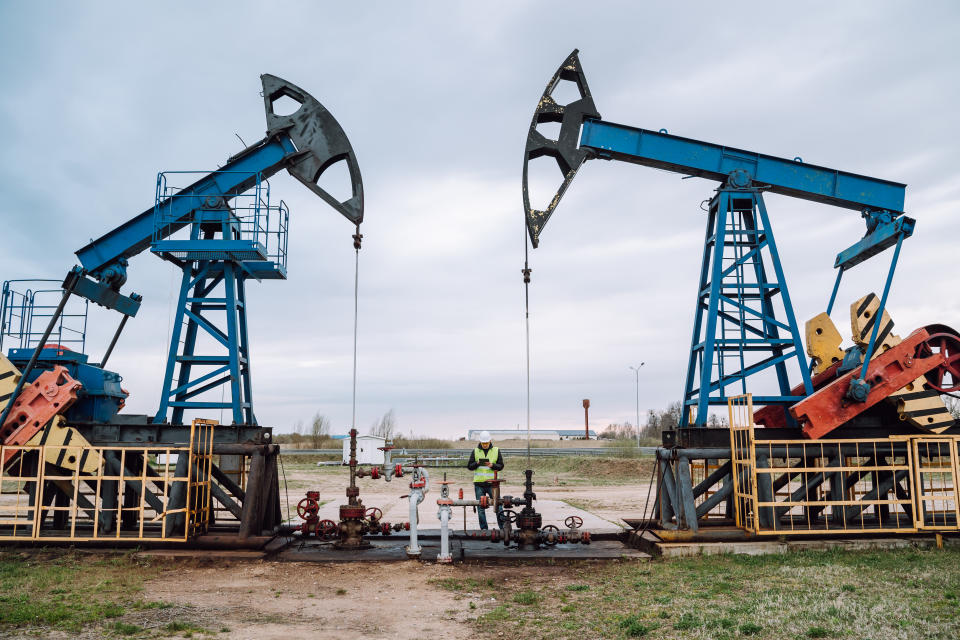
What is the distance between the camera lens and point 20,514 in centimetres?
1493

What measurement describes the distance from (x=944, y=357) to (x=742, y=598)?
586 cm

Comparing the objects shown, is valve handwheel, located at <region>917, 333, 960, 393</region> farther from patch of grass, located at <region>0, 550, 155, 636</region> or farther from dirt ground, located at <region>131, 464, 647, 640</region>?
patch of grass, located at <region>0, 550, 155, 636</region>

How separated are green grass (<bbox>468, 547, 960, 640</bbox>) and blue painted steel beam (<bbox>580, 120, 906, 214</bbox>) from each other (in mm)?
5384

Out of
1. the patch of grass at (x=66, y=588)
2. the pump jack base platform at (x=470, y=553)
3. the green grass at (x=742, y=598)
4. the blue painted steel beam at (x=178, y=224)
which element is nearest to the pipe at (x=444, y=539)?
the pump jack base platform at (x=470, y=553)

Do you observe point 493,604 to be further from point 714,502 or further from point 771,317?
point 771,317

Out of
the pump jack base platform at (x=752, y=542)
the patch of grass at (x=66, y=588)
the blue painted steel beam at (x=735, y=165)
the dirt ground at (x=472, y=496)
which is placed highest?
the blue painted steel beam at (x=735, y=165)

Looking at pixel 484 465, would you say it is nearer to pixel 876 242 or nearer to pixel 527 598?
pixel 527 598

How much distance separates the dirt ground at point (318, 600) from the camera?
6.37 m

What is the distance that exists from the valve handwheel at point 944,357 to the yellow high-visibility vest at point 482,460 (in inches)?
250

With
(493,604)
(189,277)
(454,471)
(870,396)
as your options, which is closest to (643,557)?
(493,604)

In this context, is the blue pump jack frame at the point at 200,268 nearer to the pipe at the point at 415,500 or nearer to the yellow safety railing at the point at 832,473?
the pipe at the point at 415,500

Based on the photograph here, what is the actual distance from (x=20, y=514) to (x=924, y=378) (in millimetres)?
16663

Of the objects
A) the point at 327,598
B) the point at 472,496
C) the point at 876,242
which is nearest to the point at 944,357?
the point at 876,242

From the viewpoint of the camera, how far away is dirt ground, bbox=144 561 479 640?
6.37m
